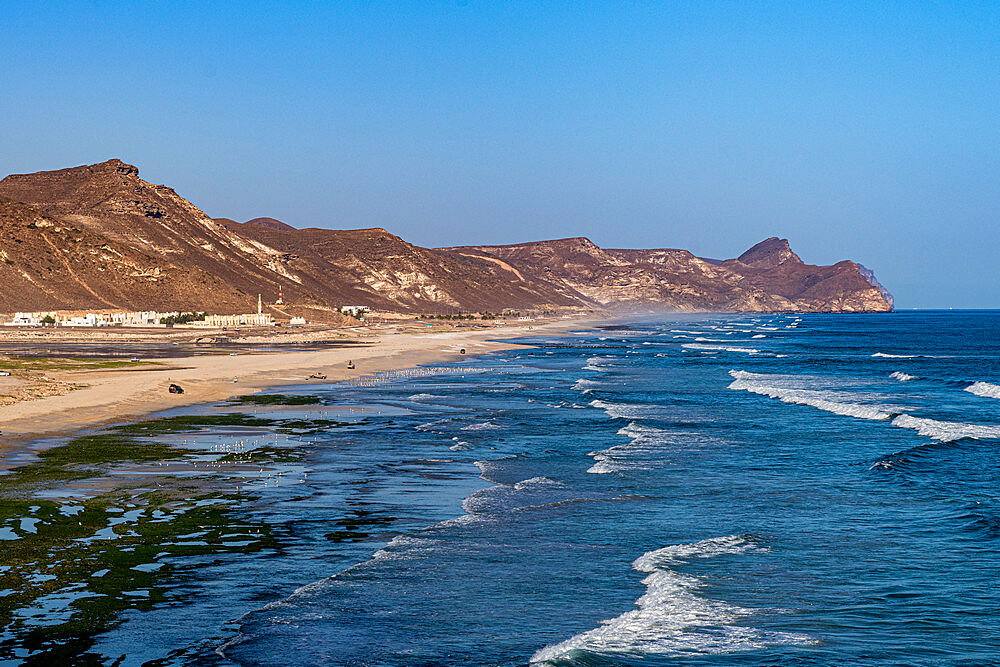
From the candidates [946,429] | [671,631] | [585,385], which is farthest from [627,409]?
[671,631]

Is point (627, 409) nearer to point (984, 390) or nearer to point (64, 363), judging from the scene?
point (984, 390)

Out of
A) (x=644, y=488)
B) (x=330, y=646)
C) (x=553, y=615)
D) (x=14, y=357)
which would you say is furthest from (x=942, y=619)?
(x=14, y=357)

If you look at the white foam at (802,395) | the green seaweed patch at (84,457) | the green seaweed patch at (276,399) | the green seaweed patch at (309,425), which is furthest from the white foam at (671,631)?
the green seaweed patch at (276,399)

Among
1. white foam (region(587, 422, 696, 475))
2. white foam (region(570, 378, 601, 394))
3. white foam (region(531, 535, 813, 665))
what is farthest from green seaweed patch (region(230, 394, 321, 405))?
white foam (region(531, 535, 813, 665))

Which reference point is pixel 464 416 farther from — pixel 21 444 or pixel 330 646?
pixel 330 646

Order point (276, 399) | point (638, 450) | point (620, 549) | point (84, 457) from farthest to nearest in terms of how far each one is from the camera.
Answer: point (276, 399) → point (638, 450) → point (84, 457) → point (620, 549)

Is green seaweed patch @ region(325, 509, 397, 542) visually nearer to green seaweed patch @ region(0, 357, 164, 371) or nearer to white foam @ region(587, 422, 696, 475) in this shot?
white foam @ region(587, 422, 696, 475)
